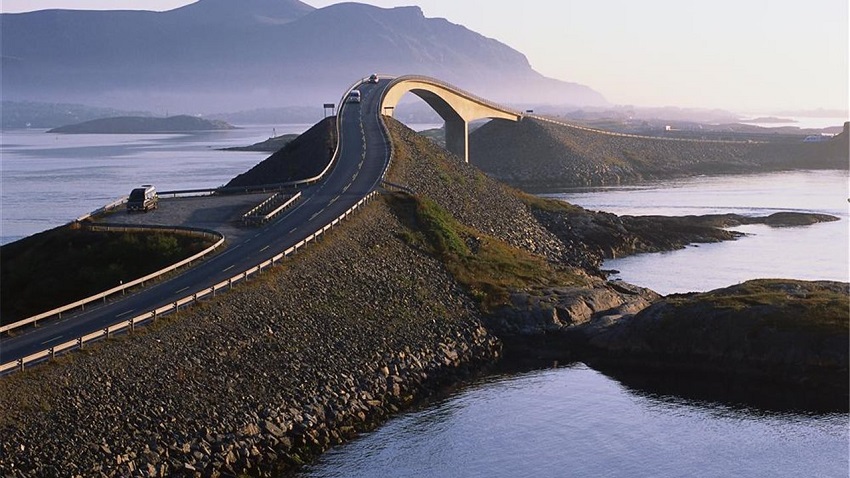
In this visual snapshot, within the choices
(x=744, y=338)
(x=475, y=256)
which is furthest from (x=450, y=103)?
(x=744, y=338)

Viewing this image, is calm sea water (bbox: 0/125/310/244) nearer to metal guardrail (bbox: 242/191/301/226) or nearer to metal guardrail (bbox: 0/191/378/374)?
metal guardrail (bbox: 242/191/301/226)

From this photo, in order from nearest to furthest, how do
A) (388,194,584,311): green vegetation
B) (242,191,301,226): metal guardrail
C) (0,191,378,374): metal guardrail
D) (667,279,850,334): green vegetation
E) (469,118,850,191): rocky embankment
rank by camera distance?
(0,191,378,374): metal guardrail, (667,279,850,334): green vegetation, (388,194,584,311): green vegetation, (242,191,301,226): metal guardrail, (469,118,850,191): rocky embankment

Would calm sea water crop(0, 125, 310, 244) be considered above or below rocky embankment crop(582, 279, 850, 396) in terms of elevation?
above

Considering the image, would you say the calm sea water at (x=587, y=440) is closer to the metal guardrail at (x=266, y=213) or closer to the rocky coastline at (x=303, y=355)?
the rocky coastline at (x=303, y=355)

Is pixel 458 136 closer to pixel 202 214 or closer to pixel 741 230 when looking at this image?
pixel 741 230

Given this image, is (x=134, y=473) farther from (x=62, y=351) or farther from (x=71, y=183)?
(x=71, y=183)

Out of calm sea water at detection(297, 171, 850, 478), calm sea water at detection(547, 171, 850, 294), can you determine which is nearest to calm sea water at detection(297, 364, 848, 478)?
calm sea water at detection(297, 171, 850, 478)

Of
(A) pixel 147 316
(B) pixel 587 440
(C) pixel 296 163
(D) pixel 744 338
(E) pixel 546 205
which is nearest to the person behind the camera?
(A) pixel 147 316
